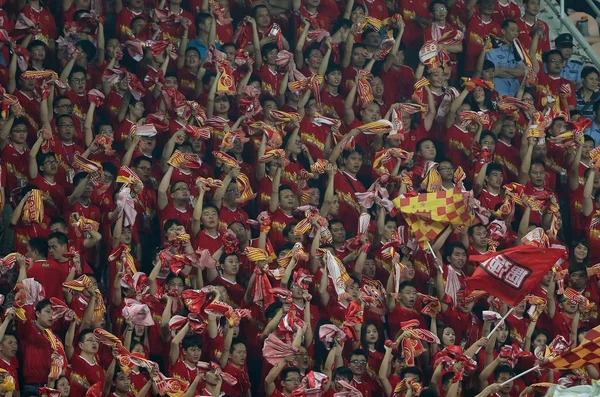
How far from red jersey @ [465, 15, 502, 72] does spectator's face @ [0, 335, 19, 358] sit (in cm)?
544

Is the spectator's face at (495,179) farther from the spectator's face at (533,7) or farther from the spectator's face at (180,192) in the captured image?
the spectator's face at (180,192)

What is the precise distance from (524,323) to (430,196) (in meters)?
1.22

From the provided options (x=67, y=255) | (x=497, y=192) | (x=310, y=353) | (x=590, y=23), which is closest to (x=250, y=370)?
(x=310, y=353)

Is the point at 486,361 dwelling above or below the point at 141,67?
below

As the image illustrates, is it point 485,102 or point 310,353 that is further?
point 485,102

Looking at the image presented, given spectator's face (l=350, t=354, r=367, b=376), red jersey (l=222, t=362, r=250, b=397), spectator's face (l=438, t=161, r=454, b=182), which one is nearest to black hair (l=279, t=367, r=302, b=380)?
red jersey (l=222, t=362, r=250, b=397)

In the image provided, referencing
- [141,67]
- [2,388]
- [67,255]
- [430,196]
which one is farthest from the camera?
[141,67]

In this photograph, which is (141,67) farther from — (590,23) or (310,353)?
(590,23)

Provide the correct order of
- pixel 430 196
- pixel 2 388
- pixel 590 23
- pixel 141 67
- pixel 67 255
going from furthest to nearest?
pixel 590 23
pixel 141 67
pixel 430 196
pixel 67 255
pixel 2 388

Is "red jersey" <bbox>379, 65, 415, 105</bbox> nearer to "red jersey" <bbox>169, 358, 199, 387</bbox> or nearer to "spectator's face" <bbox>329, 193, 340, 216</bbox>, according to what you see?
"spectator's face" <bbox>329, 193, 340, 216</bbox>

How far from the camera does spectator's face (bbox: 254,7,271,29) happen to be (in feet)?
56.4

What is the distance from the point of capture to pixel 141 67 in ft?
55.0

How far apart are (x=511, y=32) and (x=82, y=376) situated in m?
5.66

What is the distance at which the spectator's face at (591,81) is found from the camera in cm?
1786
